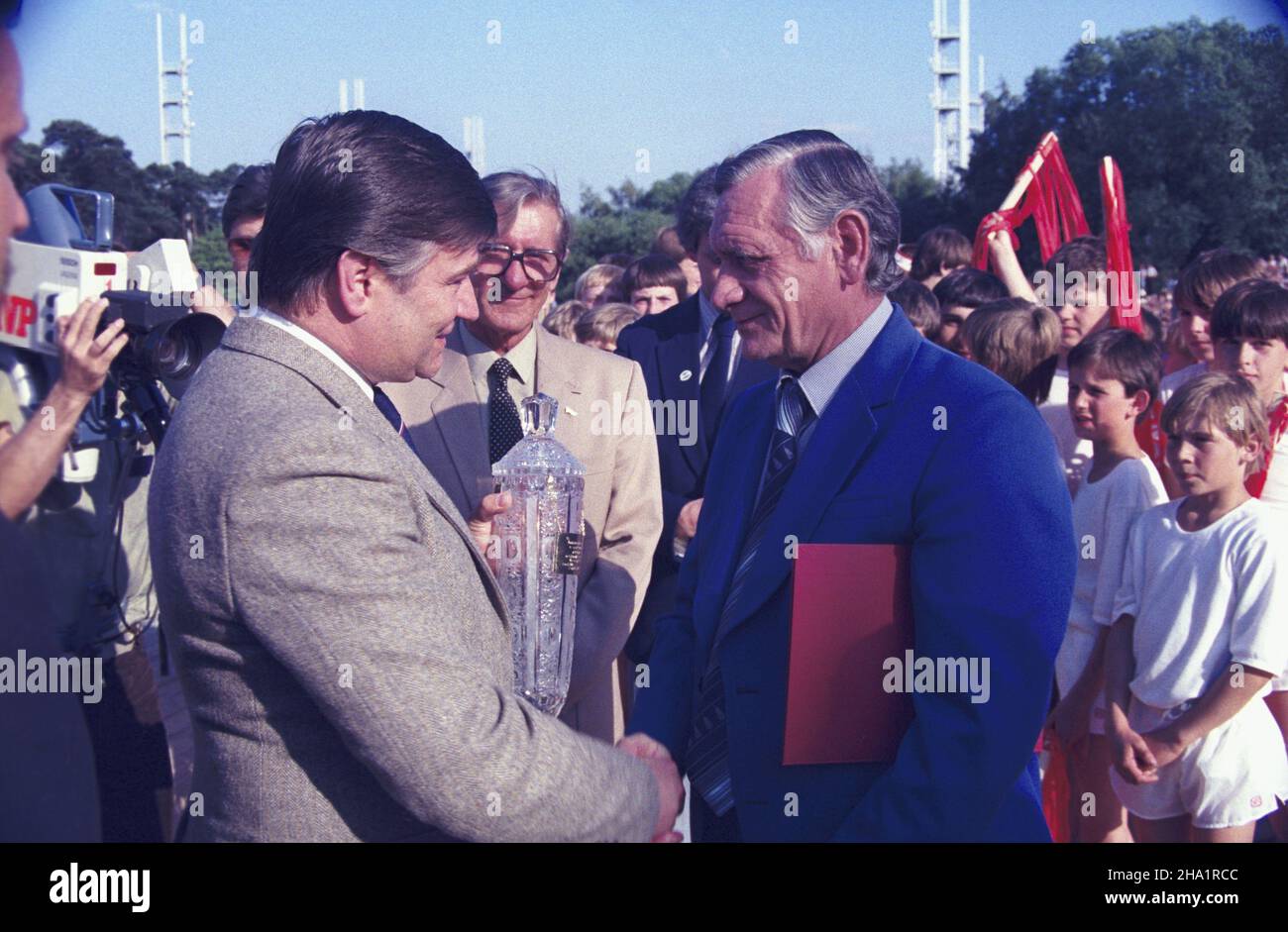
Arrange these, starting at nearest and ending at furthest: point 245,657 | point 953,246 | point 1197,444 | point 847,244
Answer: point 245,657
point 847,244
point 1197,444
point 953,246

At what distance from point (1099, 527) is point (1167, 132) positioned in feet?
62.4

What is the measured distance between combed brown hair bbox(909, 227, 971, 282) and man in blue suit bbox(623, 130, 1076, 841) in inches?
186

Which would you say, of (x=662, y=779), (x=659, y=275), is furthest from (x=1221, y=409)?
(x=659, y=275)

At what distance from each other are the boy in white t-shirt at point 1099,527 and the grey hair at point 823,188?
1.93 meters

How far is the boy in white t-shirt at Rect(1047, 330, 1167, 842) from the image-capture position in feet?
12.2

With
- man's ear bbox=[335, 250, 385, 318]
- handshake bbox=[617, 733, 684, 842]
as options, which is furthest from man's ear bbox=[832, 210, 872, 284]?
handshake bbox=[617, 733, 684, 842]

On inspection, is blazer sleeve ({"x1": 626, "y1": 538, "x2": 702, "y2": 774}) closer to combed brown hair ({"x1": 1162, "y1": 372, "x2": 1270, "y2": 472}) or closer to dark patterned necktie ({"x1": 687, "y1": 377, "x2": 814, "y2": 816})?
dark patterned necktie ({"x1": 687, "y1": 377, "x2": 814, "y2": 816})

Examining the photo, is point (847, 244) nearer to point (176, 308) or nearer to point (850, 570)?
point (850, 570)

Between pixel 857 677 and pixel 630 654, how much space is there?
199 cm

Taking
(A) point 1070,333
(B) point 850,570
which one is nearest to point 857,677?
(B) point 850,570

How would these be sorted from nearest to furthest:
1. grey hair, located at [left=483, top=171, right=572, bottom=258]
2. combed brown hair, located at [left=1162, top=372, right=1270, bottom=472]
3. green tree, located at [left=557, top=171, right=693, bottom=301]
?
grey hair, located at [left=483, top=171, right=572, bottom=258], combed brown hair, located at [left=1162, top=372, right=1270, bottom=472], green tree, located at [left=557, top=171, right=693, bottom=301]

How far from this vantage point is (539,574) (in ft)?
8.39

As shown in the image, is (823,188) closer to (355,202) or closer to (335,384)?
(355,202)

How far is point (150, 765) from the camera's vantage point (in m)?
3.47
